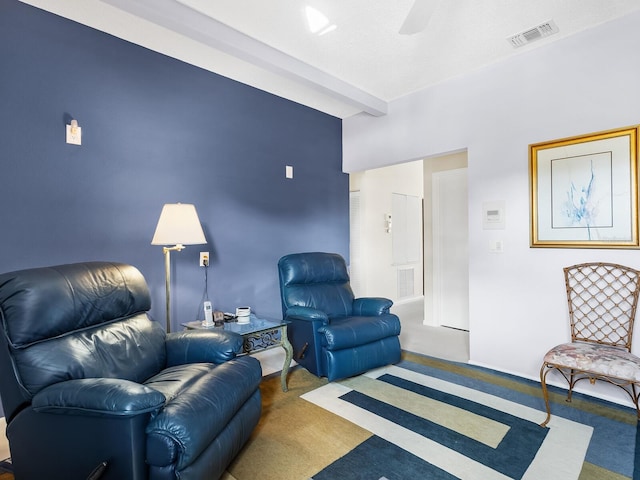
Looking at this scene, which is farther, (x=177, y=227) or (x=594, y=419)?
(x=177, y=227)

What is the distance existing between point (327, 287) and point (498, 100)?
229 centimetres

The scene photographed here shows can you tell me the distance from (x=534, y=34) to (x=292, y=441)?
10.8 feet

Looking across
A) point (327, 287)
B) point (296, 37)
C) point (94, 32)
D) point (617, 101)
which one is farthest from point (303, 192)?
point (617, 101)

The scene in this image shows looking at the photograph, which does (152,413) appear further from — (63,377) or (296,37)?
(296,37)

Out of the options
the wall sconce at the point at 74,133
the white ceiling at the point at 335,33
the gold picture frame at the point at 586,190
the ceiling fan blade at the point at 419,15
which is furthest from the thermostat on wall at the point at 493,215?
the wall sconce at the point at 74,133

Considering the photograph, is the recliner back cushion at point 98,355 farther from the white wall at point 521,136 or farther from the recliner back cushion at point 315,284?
the white wall at point 521,136

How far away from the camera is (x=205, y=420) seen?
149 cm

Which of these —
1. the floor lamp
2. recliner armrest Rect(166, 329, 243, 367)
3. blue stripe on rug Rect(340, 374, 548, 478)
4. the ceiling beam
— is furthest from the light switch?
the floor lamp

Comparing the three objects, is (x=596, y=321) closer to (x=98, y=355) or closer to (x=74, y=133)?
(x=98, y=355)

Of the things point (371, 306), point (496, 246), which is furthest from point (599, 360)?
point (371, 306)

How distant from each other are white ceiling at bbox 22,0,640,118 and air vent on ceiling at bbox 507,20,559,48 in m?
0.04

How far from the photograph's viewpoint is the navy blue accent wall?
2.26 metres

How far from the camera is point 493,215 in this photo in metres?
3.14

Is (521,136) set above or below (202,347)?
above
